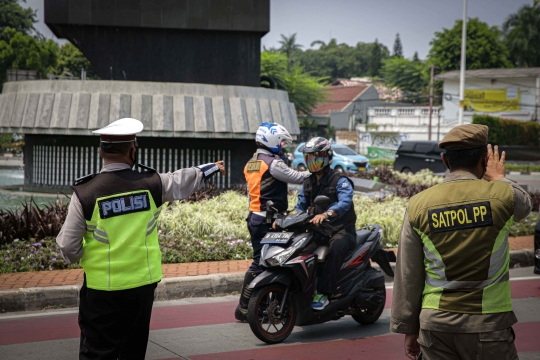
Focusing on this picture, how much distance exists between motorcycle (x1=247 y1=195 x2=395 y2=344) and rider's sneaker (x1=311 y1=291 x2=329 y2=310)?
0.04m

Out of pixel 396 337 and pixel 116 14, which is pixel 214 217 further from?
pixel 116 14

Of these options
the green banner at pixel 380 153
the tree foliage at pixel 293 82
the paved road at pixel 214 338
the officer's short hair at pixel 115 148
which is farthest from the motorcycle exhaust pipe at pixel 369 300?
the tree foliage at pixel 293 82

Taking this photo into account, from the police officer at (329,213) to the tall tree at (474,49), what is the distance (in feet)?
220

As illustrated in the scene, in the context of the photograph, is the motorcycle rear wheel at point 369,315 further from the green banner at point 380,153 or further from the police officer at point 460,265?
the green banner at point 380,153

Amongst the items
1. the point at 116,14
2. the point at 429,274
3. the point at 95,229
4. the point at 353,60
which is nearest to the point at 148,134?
the point at 116,14

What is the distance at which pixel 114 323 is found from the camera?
3850 millimetres

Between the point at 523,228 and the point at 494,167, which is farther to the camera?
the point at 523,228

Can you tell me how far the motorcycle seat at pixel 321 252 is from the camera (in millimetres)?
6359

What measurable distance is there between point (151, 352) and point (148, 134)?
31.3ft

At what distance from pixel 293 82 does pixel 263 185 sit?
5182cm

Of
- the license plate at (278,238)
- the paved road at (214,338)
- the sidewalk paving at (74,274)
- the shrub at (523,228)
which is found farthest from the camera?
the shrub at (523,228)

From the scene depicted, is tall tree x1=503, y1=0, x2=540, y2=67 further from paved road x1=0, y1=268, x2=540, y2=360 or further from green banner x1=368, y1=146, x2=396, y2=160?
paved road x1=0, y1=268, x2=540, y2=360

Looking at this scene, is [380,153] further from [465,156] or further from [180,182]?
[465,156]

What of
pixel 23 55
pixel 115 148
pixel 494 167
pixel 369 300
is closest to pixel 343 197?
pixel 369 300
